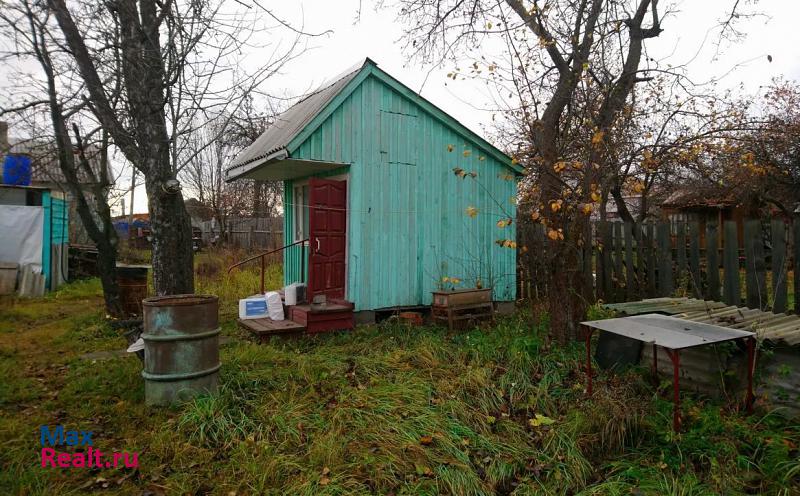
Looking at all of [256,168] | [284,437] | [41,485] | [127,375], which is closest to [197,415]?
[284,437]

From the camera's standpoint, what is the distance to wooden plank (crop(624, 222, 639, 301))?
790 cm

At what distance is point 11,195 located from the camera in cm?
1324

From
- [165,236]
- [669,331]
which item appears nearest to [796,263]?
[669,331]

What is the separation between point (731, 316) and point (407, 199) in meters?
4.90

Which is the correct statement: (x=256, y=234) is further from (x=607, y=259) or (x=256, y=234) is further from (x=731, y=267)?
(x=731, y=267)

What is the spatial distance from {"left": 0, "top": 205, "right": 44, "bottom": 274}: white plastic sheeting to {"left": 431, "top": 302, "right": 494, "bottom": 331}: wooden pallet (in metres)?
10.3

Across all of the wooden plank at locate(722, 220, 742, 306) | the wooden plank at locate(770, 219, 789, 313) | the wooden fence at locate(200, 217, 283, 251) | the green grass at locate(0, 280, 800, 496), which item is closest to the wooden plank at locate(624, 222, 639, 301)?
the wooden plank at locate(722, 220, 742, 306)

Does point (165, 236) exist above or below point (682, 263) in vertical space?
above

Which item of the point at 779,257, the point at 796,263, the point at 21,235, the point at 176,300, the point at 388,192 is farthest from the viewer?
the point at 21,235

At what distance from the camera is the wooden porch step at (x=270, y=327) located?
677cm

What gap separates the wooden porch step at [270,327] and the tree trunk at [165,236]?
1.12 meters

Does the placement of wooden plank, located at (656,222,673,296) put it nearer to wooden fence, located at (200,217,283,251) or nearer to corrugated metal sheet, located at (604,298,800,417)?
corrugated metal sheet, located at (604,298,800,417)

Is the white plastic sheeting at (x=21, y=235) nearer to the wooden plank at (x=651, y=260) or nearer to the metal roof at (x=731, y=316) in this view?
the metal roof at (x=731, y=316)

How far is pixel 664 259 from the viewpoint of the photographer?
7.49m
